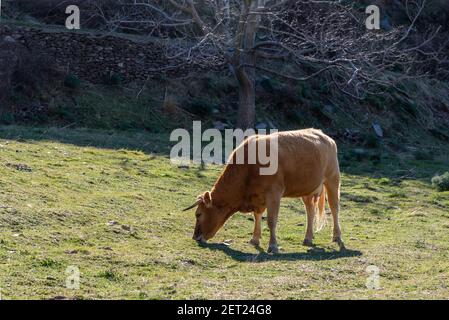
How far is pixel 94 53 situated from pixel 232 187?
17461 millimetres

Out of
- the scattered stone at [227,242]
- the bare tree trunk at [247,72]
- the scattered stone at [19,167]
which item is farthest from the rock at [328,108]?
the scattered stone at [227,242]

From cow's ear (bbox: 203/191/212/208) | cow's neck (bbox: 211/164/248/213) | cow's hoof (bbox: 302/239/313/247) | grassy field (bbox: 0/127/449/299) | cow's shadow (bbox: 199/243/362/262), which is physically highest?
cow's neck (bbox: 211/164/248/213)

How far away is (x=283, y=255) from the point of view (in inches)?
537

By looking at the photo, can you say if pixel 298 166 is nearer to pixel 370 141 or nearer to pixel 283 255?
pixel 283 255

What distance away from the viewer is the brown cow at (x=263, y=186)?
14234 millimetres

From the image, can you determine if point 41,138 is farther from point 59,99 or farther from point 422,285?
point 422,285

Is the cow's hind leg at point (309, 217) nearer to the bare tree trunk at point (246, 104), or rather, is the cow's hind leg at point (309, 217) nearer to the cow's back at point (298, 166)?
the cow's back at point (298, 166)

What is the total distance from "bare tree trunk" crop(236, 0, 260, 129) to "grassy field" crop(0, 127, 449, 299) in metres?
5.97

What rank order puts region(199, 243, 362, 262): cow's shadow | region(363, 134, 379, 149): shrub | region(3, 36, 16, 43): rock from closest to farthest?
1. region(199, 243, 362, 262): cow's shadow
2. region(3, 36, 16, 43): rock
3. region(363, 134, 379, 149): shrub

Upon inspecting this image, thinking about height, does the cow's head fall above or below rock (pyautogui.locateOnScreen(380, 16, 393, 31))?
below

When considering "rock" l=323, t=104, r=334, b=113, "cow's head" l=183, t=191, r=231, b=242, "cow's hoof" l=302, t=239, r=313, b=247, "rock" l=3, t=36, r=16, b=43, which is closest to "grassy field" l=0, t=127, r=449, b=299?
"cow's hoof" l=302, t=239, r=313, b=247

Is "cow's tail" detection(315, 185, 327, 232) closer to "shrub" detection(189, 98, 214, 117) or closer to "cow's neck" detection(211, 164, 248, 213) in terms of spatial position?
"cow's neck" detection(211, 164, 248, 213)

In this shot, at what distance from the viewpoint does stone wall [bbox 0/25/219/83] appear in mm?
29969
